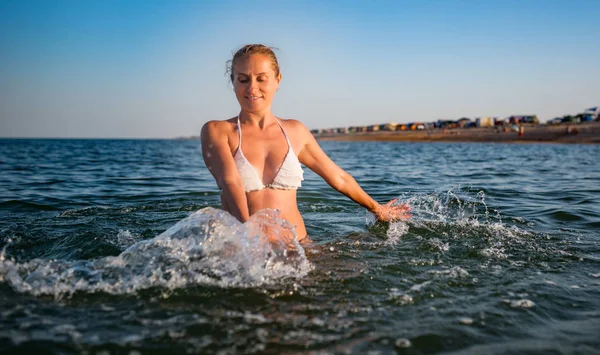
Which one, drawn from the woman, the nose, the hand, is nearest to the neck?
the woman

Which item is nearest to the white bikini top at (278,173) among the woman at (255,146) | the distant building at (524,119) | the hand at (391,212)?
the woman at (255,146)

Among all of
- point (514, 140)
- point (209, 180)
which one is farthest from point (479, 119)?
point (209, 180)

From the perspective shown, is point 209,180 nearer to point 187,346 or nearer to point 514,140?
point 187,346

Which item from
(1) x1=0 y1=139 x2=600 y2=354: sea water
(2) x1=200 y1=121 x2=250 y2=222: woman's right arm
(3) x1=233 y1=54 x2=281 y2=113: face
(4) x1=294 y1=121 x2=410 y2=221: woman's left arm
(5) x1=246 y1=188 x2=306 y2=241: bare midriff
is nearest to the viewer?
(1) x1=0 y1=139 x2=600 y2=354: sea water

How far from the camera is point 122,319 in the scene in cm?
262

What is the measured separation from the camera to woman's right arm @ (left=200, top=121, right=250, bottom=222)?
358 cm

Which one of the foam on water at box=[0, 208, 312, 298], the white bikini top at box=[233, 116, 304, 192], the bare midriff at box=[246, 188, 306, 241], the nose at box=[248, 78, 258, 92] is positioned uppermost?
the nose at box=[248, 78, 258, 92]

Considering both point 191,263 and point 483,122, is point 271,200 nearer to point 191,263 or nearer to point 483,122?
point 191,263

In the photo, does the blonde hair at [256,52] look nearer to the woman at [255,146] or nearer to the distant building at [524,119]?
the woman at [255,146]

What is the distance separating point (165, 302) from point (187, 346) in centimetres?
63

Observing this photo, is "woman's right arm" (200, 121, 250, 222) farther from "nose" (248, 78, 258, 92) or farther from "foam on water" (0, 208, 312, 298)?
"nose" (248, 78, 258, 92)

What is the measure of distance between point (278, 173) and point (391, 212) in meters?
1.87

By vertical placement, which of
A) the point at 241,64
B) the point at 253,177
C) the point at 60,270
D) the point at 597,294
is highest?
the point at 241,64

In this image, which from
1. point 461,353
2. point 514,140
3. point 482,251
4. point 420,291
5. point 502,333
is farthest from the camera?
point 514,140
